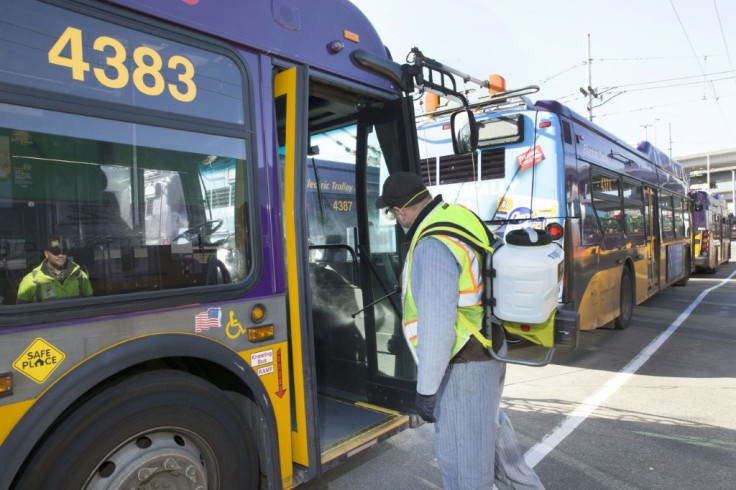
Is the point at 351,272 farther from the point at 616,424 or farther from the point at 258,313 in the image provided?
the point at 616,424

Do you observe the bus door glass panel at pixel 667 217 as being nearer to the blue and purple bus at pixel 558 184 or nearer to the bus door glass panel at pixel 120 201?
the blue and purple bus at pixel 558 184

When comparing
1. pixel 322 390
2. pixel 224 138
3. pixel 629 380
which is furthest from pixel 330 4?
pixel 629 380

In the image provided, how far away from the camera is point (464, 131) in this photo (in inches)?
140

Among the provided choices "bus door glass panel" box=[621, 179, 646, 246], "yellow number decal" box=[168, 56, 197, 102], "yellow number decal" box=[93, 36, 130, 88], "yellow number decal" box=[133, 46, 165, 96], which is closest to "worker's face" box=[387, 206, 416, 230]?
"yellow number decal" box=[168, 56, 197, 102]

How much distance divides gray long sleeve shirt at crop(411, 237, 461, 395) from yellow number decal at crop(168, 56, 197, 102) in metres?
1.27

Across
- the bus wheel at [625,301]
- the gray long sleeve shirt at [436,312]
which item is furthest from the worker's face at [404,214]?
the bus wheel at [625,301]

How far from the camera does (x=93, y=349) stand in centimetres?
196

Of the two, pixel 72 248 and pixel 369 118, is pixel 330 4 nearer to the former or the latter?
pixel 369 118

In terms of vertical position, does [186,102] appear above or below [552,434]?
above

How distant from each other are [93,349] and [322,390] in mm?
2481

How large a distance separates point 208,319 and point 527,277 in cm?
142

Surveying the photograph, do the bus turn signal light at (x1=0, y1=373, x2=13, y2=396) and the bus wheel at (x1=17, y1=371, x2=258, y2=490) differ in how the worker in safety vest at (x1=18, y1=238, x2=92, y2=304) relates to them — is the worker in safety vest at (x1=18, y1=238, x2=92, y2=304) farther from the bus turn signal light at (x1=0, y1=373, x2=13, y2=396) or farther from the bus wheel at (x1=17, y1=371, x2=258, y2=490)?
the bus wheel at (x1=17, y1=371, x2=258, y2=490)

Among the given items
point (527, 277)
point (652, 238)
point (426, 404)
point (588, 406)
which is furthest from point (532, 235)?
point (652, 238)

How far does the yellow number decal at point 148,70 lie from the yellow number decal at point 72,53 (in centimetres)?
21
